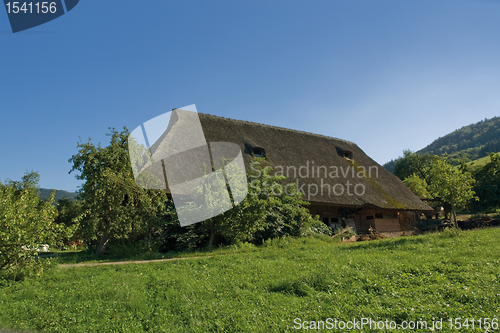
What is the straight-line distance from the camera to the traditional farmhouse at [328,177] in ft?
62.4

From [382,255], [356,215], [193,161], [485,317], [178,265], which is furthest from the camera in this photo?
[356,215]

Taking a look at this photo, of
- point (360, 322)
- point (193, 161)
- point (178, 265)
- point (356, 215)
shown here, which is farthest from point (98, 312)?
point (356, 215)

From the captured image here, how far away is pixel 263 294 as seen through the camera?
6.00 meters

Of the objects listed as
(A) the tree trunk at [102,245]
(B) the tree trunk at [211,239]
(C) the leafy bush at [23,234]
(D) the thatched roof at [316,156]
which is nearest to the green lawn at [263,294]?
(C) the leafy bush at [23,234]

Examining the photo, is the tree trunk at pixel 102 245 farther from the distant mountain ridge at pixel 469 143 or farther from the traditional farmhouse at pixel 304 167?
the distant mountain ridge at pixel 469 143

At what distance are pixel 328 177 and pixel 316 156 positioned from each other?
117 inches

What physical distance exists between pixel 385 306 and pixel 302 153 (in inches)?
721

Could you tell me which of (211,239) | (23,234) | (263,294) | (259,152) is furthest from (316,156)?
(23,234)

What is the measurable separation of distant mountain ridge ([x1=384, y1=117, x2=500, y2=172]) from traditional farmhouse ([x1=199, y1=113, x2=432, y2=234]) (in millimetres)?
84701

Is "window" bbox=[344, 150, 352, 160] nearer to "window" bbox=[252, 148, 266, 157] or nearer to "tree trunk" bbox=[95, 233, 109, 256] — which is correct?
"window" bbox=[252, 148, 266, 157]

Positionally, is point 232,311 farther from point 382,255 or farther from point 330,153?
point 330,153

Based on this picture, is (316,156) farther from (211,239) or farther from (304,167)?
(211,239)

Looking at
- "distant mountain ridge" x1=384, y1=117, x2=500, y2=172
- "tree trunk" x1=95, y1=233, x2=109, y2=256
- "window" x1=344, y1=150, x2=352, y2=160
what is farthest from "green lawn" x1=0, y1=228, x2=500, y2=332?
"distant mountain ridge" x1=384, y1=117, x2=500, y2=172

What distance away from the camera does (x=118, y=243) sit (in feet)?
43.6
